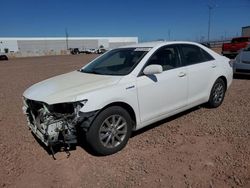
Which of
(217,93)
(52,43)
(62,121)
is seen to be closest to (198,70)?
(217,93)

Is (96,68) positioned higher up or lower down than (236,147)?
higher up

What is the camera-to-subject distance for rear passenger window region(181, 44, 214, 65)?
5.21 m

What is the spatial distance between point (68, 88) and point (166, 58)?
194cm

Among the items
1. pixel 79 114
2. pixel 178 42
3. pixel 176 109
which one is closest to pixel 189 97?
pixel 176 109

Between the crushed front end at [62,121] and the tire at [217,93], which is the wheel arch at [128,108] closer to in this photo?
the crushed front end at [62,121]

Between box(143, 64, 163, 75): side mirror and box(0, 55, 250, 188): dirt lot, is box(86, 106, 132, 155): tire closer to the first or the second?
box(0, 55, 250, 188): dirt lot

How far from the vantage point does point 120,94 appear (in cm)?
394

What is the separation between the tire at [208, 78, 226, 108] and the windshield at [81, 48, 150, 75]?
6.69 feet

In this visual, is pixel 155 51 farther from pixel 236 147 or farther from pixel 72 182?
pixel 72 182

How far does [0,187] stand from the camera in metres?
3.33

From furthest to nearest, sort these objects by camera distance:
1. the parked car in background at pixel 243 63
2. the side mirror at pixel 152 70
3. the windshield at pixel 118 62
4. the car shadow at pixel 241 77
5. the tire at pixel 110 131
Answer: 1. the car shadow at pixel 241 77
2. the parked car in background at pixel 243 63
3. the windshield at pixel 118 62
4. the side mirror at pixel 152 70
5. the tire at pixel 110 131

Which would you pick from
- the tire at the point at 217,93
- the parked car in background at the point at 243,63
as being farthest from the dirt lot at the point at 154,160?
the parked car in background at the point at 243,63

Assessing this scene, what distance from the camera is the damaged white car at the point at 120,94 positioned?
3684 millimetres

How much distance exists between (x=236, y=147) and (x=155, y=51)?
2.06 metres
